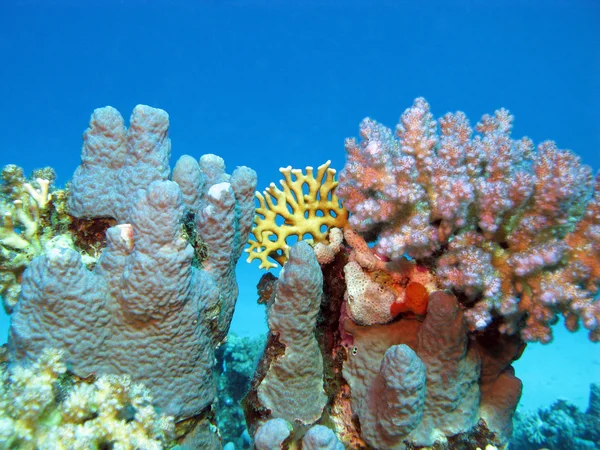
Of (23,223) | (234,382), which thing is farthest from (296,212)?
(234,382)

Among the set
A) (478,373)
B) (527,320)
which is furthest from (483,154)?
(478,373)

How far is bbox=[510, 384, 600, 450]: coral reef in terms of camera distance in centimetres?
868

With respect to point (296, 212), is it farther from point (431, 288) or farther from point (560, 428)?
point (560, 428)

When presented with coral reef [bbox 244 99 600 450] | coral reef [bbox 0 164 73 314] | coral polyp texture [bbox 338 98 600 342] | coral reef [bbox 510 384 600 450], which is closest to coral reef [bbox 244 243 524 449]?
coral reef [bbox 244 99 600 450]

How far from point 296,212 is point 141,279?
167 cm

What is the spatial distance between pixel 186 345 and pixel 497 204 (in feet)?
7.47

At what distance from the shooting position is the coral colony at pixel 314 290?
248 centimetres

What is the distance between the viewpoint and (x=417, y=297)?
3.04 metres

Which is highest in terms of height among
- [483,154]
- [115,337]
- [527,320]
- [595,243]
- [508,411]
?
[483,154]

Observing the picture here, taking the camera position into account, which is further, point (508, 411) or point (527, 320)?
point (508, 411)

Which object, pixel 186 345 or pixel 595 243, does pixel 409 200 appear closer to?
pixel 595 243

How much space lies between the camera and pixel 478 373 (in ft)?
10.6

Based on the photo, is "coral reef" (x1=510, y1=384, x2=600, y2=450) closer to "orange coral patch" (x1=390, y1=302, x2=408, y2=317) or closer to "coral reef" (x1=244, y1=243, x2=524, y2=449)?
"coral reef" (x1=244, y1=243, x2=524, y2=449)

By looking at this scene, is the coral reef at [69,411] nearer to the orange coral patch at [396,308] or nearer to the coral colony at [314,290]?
the coral colony at [314,290]
